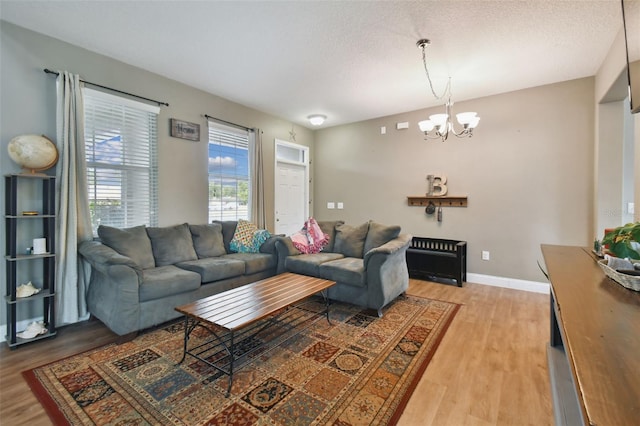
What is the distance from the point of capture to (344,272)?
3.08 meters

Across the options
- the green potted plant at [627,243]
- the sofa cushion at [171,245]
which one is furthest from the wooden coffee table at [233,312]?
the green potted plant at [627,243]

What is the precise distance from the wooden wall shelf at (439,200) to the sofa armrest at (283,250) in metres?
2.22

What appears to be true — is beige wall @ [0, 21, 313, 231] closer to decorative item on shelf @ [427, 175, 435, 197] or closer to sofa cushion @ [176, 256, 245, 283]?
sofa cushion @ [176, 256, 245, 283]

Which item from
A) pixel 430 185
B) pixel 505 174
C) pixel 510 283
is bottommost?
pixel 510 283

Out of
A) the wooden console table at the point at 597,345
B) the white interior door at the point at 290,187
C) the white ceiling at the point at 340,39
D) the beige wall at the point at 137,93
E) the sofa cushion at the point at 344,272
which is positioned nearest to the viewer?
the wooden console table at the point at 597,345

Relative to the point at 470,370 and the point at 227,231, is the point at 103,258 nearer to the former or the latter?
the point at 227,231

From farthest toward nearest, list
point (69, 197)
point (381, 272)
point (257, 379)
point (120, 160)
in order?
point (120, 160) → point (381, 272) → point (69, 197) → point (257, 379)

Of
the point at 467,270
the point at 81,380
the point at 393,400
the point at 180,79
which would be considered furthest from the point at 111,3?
the point at 467,270

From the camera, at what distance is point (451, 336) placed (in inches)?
99.8

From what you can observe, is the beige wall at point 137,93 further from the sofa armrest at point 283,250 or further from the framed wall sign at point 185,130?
the sofa armrest at point 283,250

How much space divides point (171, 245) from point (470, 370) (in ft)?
10.2

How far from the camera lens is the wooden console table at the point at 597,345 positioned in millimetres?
485

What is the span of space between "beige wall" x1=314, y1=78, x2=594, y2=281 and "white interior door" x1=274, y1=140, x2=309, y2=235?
4.18ft

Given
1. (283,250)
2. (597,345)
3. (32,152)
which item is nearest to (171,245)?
(283,250)
